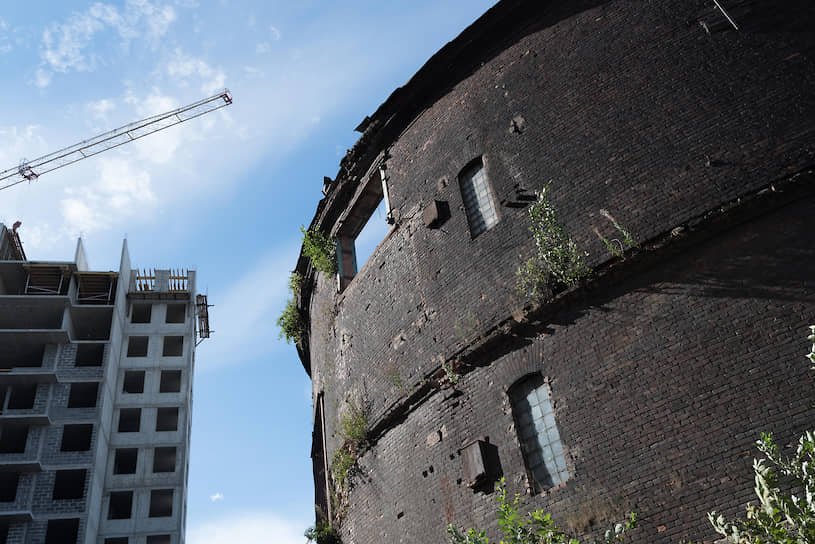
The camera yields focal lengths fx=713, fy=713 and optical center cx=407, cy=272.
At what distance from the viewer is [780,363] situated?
8523mm

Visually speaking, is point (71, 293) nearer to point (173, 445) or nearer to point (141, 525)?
point (173, 445)

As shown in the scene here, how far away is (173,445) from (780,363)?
125 feet

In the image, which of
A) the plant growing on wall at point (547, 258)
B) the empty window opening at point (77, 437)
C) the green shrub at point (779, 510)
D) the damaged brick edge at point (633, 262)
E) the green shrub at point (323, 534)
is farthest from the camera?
the empty window opening at point (77, 437)

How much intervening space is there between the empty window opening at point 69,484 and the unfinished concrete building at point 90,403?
53 mm

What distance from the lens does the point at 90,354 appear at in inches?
1657

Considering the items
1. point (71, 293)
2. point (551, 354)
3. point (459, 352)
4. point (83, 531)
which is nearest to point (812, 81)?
point (551, 354)

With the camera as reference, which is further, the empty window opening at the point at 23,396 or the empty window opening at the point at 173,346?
the empty window opening at the point at 173,346

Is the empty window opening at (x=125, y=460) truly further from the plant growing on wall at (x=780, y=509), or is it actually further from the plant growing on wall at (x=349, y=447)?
the plant growing on wall at (x=780, y=509)

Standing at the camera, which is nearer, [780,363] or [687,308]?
[780,363]

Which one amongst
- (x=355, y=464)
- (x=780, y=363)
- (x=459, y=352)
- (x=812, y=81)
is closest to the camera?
(x=780, y=363)

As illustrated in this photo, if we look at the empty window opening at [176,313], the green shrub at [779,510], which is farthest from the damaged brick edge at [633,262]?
Result: the empty window opening at [176,313]

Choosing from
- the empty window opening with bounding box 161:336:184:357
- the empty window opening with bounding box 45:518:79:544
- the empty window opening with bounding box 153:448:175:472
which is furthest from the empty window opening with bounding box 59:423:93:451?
the empty window opening with bounding box 161:336:184:357

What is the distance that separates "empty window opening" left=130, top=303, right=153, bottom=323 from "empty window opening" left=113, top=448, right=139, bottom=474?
31.4 ft

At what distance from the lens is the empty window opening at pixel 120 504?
39125 millimetres
